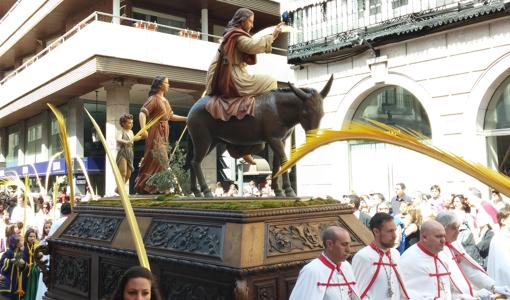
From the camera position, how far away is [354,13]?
50.8ft

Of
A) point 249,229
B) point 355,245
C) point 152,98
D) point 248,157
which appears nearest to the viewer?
point 249,229

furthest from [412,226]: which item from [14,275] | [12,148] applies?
[12,148]

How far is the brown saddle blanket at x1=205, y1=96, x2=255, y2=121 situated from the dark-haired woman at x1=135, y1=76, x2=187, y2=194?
81.1 inches

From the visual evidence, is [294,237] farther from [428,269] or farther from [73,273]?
[73,273]

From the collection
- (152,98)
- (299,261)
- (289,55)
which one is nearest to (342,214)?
(299,261)

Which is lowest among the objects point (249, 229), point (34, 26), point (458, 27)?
point (249, 229)

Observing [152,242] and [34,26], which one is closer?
[152,242]

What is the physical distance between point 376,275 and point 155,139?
4.76 meters

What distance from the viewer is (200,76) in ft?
64.3

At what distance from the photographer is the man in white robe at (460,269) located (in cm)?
449

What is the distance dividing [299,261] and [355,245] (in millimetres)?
760

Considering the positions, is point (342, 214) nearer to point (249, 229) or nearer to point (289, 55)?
point (249, 229)

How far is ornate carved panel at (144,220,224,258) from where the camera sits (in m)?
4.19

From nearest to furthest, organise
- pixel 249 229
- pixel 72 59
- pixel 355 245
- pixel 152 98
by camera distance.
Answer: pixel 249 229 < pixel 355 245 < pixel 152 98 < pixel 72 59
